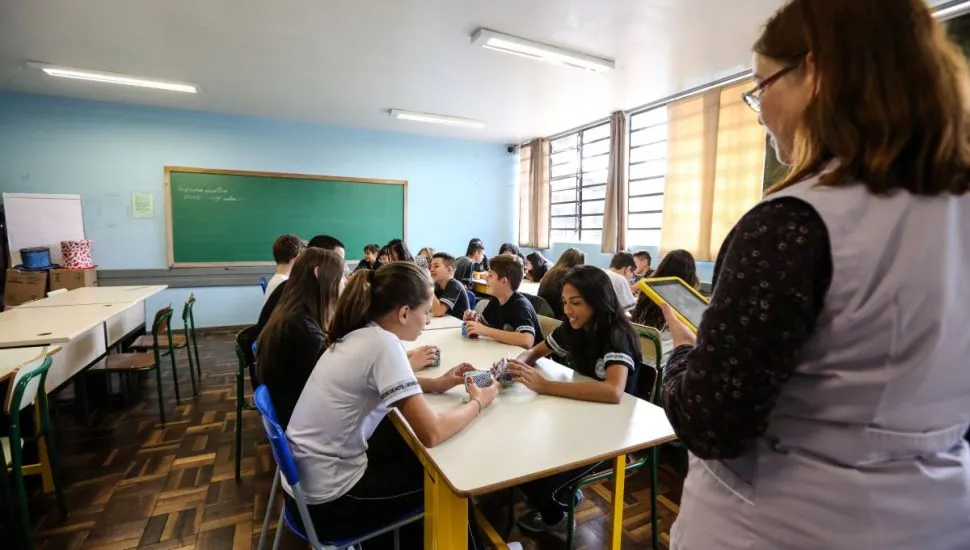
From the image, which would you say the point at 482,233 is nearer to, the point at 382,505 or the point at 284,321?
the point at 284,321

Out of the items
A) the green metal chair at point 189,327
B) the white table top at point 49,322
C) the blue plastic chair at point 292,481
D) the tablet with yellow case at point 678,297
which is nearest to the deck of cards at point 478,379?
the blue plastic chair at point 292,481

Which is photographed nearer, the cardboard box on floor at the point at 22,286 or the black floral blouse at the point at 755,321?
the black floral blouse at the point at 755,321

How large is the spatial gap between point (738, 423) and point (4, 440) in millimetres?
2681

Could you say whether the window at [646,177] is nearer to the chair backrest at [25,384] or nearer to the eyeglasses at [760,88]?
the eyeglasses at [760,88]

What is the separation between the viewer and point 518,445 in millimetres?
1216

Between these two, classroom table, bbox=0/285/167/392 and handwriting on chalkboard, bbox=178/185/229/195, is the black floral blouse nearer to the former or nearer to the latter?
classroom table, bbox=0/285/167/392

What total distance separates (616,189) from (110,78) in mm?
5288

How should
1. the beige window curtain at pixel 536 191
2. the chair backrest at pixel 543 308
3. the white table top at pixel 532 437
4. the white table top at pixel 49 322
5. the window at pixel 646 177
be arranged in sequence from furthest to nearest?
the beige window curtain at pixel 536 191, the window at pixel 646 177, the chair backrest at pixel 543 308, the white table top at pixel 49 322, the white table top at pixel 532 437

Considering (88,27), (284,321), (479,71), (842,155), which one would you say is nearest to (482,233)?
(479,71)

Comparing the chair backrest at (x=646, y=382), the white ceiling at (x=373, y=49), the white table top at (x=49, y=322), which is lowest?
the chair backrest at (x=646, y=382)

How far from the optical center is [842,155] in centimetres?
53

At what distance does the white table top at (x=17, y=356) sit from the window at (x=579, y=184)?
5172 mm

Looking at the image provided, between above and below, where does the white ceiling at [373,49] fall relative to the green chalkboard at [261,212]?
above

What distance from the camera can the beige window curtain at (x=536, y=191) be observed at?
675 centimetres
